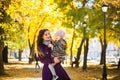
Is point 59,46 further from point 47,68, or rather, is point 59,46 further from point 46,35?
point 47,68

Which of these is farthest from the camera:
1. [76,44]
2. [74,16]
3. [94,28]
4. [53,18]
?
[76,44]

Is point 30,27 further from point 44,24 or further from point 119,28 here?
point 119,28

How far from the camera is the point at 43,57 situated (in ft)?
29.4

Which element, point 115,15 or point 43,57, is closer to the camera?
point 43,57

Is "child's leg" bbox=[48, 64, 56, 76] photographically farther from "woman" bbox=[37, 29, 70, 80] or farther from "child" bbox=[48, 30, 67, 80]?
"child" bbox=[48, 30, 67, 80]

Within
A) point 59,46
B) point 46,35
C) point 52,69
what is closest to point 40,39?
point 46,35

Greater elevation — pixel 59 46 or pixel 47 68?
pixel 59 46

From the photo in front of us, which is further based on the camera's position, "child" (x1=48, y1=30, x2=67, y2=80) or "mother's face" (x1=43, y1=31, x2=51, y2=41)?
"mother's face" (x1=43, y1=31, x2=51, y2=41)

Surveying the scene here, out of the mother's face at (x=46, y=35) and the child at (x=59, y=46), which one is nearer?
the child at (x=59, y=46)

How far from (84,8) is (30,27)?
14550 mm

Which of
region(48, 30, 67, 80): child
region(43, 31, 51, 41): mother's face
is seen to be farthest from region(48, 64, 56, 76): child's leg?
region(43, 31, 51, 41): mother's face

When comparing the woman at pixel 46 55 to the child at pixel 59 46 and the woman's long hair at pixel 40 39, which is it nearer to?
the woman's long hair at pixel 40 39

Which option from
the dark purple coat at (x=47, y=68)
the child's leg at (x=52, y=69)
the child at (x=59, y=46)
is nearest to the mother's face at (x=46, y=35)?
the dark purple coat at (x=47, y=68)

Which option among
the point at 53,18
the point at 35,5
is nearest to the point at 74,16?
the point at 35,5
